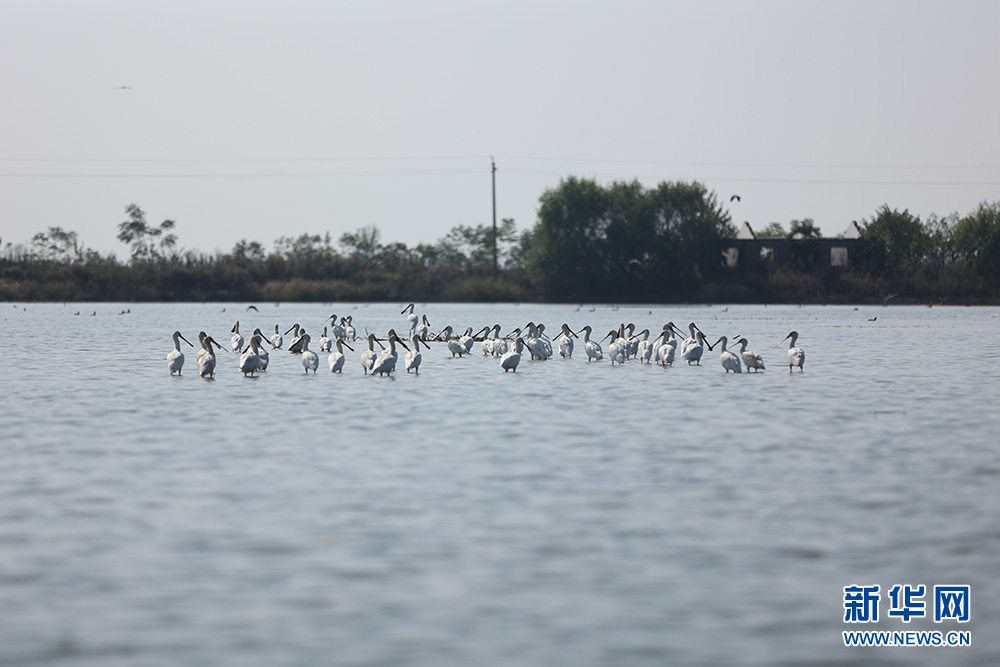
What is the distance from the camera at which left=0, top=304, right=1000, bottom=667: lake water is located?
24.6 ft

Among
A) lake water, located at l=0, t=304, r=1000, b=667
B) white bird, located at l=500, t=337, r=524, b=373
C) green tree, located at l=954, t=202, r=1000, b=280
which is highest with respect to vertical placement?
green tree, located at l=954, t=202, r=1000, b=280

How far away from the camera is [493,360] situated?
33.2m

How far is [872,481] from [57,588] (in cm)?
795

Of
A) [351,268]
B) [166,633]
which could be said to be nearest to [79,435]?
[166,633]

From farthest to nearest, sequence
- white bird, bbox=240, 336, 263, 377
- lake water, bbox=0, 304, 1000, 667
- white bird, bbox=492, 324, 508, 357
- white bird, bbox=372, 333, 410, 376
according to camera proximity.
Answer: white bird, bbox=492, 324, 508, 357 → white bird, bbox=240, 336, 263, 377 → white bird, bbox=372, 333, 410, 376 → lake water, bbox=0, 304, 1000, 667

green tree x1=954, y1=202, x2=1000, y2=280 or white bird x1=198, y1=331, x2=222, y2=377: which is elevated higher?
green tree x1=954, y1=202, x2=1000, y2=280

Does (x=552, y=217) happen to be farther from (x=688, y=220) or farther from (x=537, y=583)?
(x=537, y=583)

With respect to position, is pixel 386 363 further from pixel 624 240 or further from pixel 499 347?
pixel 624 240

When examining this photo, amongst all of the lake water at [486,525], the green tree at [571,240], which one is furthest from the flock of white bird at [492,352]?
the green tree at [571,240]

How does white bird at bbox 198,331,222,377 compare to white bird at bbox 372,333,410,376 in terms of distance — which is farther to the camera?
white bird at bbox 372,333,410,376

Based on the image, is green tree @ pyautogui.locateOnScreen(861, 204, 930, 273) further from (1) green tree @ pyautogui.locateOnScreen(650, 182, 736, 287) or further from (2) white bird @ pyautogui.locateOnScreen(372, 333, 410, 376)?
(2) white bird @ pyautogui.locateOnScreen(372, 333, 410, 376)

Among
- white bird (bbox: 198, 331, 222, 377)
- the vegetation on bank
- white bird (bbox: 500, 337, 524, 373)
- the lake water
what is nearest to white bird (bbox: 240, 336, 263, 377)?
white bird (bbox: 198, 331, 222, 377)

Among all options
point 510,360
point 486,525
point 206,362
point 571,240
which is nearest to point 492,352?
point 510,360

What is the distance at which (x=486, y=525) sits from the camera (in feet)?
34.4
